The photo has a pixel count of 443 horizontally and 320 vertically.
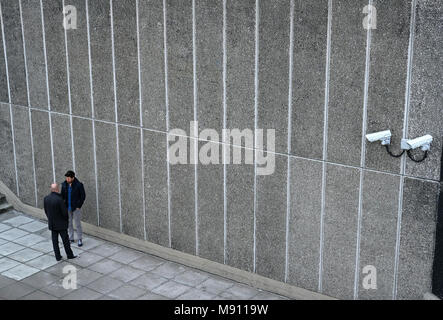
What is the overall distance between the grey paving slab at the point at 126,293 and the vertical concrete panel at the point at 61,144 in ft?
12.4

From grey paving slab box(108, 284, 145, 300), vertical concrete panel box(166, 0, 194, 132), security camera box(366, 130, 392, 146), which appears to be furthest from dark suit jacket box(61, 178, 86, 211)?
security camera box(366, 130, 392, 146)

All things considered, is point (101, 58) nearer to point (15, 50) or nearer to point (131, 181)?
point (131, 181)

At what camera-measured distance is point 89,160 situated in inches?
591

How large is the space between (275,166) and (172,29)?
131 inches

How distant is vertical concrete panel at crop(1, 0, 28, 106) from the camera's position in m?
15.5

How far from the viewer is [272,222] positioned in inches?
492

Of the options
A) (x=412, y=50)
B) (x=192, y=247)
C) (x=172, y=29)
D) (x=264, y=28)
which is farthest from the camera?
(x=192, y=247)

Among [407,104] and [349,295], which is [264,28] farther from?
[349,295]

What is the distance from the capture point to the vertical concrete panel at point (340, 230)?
11.4 metres

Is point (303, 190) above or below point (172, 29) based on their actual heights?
below

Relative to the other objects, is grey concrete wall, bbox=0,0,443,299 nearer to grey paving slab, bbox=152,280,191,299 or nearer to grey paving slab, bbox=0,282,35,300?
grey paving slab, bbox=152,280,191,299

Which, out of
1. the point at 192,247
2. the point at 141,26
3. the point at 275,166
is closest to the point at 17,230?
the point at 192,247

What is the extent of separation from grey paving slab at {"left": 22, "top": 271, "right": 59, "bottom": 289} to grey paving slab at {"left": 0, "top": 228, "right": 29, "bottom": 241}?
2160 mm

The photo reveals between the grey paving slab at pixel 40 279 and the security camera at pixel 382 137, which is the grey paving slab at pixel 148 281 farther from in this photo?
the security camera at pixel 382 137
